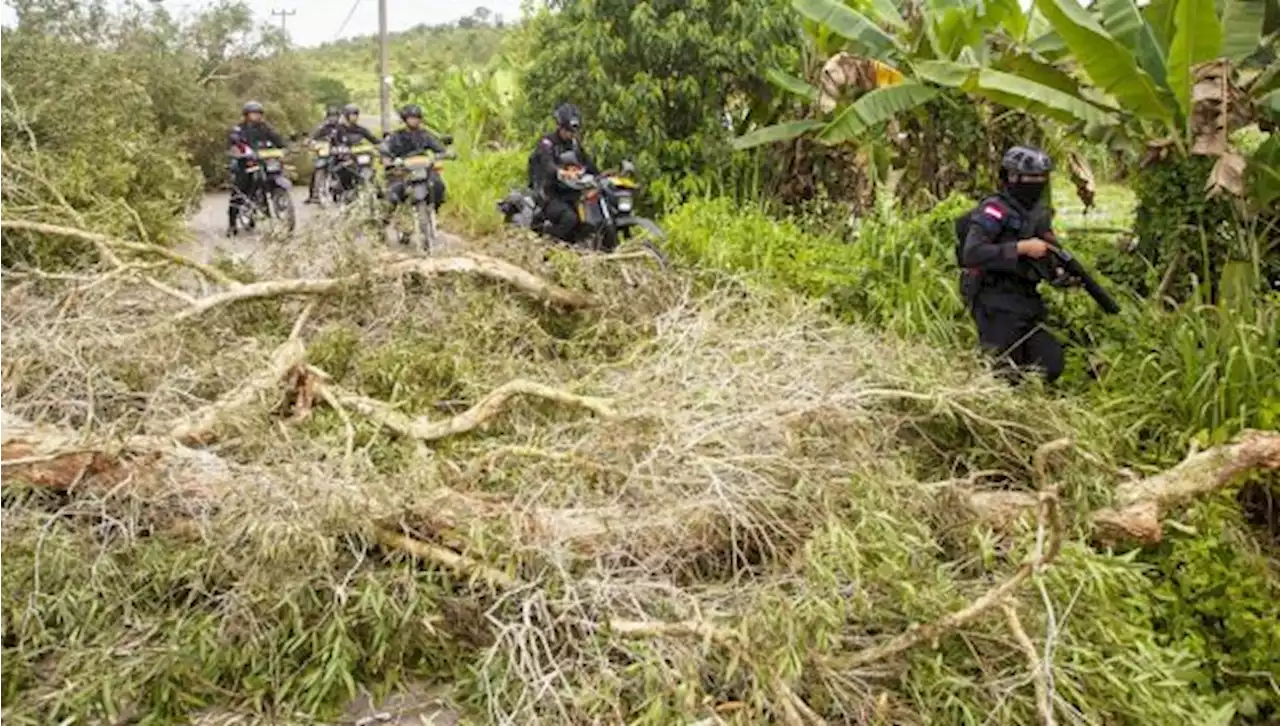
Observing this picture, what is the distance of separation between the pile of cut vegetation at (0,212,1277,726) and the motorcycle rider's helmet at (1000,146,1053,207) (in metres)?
0.82

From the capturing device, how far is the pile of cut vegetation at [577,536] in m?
3.20

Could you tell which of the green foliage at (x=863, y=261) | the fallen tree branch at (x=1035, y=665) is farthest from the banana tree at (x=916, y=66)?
the fallen tree branch at (x=1035, y=665)

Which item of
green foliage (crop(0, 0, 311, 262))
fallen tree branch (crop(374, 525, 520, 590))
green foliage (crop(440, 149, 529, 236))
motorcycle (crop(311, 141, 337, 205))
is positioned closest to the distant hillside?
green foliage (crop(0, 0, 311, 262))

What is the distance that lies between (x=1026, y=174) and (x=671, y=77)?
5.31m

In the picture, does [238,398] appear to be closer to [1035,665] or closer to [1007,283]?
[1035,665]

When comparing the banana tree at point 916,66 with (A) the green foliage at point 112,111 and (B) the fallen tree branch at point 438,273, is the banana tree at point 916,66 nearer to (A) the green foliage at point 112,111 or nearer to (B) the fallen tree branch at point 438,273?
(B) the fallen tree branch at point 438,273

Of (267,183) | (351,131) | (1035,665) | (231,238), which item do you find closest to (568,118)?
(231,238)

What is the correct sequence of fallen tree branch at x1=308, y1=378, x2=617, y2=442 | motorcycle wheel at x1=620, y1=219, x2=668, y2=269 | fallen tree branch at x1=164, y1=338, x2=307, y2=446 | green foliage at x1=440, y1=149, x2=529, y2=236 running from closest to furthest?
fallen tree branch at x1=164, y1=338, x2=307, y2=446 < fallen tree branch at x1=308, y1=378, x2=617, y2=442 < motorcycle wheel at x1=620, y1=219, x2=668, y2=269 < green foliage at x1=440, y1=149, x2=529, y2=236

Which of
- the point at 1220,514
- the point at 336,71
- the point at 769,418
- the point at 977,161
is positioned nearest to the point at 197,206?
the point at 977,161

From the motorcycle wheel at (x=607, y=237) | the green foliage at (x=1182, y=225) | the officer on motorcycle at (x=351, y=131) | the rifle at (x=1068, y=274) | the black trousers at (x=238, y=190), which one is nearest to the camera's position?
the rifle at (x=1068, y=274)

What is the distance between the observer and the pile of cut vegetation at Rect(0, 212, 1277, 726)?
3.20 meters

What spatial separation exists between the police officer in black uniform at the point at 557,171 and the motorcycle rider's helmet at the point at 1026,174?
3593mm

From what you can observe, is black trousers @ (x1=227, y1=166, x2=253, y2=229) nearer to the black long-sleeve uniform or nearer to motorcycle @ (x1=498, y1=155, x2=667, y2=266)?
motorcycle @ (x1=498, y1=155, x2=667, y2=266)

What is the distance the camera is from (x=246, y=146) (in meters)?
11.6
